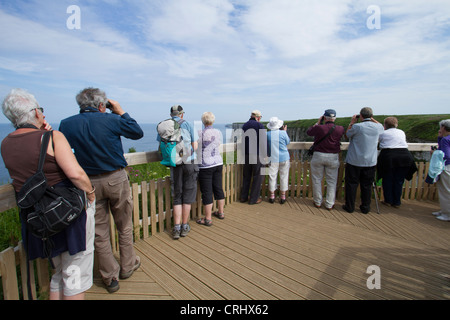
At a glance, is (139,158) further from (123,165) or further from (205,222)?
(205,222)

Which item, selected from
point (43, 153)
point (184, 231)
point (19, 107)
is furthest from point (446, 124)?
point (19, 107)

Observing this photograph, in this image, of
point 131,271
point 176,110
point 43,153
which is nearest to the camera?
point 43,153

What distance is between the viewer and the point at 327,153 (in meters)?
4.57

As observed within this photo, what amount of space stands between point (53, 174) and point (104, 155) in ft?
1.93

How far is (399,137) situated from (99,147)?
17.1ft

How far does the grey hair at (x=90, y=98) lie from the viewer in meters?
2.30

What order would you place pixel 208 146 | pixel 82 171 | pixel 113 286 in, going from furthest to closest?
pixel 208 146 → pixel 113 286 → pixel 82 171

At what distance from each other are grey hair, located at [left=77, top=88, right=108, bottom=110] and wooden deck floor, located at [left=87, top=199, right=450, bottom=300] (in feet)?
6.22

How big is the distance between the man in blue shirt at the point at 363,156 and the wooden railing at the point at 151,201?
60cm

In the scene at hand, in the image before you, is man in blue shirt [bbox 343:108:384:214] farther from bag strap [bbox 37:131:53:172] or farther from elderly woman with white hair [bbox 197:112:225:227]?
bag strap [bbox 37:131:53:172]

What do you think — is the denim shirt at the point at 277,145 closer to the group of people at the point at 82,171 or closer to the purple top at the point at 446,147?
the purple top at the point at 446,147

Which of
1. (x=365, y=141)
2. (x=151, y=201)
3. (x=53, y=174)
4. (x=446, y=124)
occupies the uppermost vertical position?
(x=446, y=124)

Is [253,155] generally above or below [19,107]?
below

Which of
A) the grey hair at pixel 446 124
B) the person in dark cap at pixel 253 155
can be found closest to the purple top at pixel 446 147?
the grey hair at pixel 446 124
